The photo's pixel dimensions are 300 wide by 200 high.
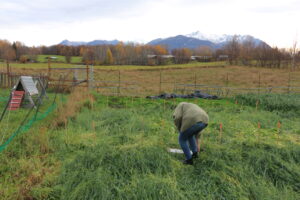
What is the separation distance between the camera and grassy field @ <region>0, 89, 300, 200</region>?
284cm

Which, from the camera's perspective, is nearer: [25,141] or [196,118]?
[196,118]

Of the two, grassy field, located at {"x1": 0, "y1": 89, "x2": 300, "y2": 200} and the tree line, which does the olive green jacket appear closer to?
grassy field, located at {"x1": 0, "y1": 89, "x2": 300, "y2": 200}

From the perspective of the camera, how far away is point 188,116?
11.0ft

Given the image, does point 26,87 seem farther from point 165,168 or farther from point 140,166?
point 165,168

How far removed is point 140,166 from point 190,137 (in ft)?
3.17

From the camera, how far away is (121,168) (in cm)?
334

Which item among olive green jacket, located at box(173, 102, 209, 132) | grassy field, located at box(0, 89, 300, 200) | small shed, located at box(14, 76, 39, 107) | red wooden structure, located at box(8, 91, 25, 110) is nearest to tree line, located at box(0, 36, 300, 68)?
small shed, located at box(14, 76, 39, 107)

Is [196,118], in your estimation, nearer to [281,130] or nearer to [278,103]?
[281,130]

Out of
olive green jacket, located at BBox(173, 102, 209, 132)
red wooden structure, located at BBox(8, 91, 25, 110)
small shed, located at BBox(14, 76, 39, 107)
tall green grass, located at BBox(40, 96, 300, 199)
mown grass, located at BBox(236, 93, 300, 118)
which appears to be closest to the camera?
tall green grass, located at BBox(40, 96, 300, 199)

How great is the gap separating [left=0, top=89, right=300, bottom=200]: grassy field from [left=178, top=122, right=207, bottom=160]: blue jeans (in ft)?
0.79

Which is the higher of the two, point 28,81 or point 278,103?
point 28,81

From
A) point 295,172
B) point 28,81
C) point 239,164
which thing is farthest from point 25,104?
point 295,172

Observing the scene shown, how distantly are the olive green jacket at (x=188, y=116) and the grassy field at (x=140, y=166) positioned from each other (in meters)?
0.68

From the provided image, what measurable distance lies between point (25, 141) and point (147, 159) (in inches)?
106
